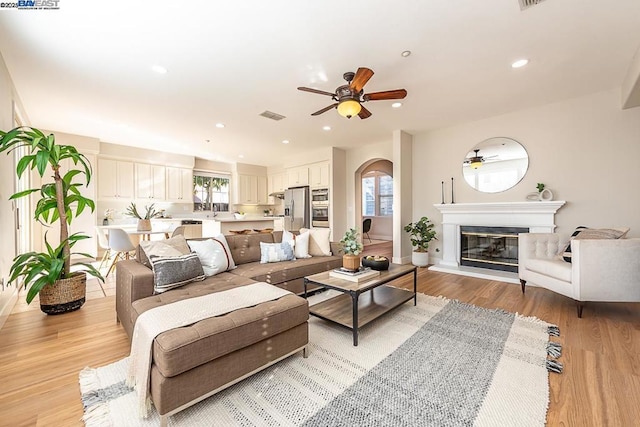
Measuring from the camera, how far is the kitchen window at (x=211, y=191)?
729 cm

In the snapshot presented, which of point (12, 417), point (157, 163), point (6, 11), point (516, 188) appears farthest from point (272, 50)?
point (157, 163)

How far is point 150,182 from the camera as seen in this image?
247 inches

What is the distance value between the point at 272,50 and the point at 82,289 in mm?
3161

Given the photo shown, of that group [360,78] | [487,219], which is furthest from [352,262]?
[487,219]

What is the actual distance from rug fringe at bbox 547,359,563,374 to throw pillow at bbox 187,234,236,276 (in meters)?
2.75

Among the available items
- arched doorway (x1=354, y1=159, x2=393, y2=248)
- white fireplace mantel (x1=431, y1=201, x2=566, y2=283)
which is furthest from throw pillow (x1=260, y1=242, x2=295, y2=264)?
arched doorway (x1=354, y1=159, x2=393, y2=248)

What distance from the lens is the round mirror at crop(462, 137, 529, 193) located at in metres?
4.18

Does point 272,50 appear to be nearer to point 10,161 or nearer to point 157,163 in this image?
point 10,161

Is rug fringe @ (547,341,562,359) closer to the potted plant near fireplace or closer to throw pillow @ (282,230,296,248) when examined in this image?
throw pillow @ (282,230,296,248)

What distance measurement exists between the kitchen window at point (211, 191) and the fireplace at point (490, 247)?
6372 millimetres

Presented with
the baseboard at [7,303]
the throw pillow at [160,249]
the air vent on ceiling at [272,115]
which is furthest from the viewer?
the air vent on ceiling at [272,115]

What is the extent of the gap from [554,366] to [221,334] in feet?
7.08

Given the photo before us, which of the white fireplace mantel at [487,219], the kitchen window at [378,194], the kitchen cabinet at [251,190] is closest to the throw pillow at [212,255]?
the white fireplace mantel at [487,219]

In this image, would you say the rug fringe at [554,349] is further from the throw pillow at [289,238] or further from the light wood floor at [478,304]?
the throw pillow at [289,238]
